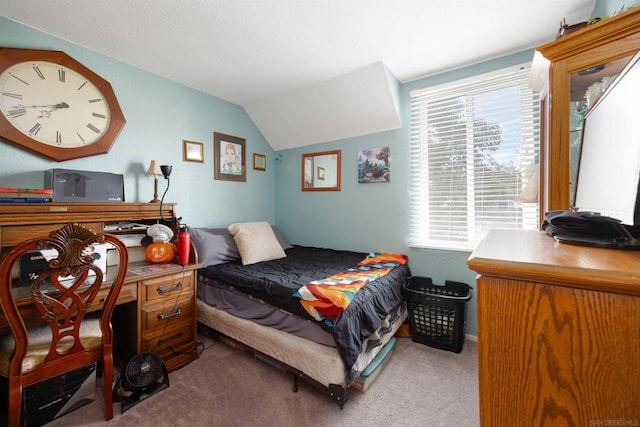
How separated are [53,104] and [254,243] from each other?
189 centimetres

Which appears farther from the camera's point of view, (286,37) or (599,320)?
(286,37)

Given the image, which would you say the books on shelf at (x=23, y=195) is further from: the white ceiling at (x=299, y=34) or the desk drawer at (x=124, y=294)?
the white ceiling at (x=299, y=34)

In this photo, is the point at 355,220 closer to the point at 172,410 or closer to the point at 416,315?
the point at 416,315

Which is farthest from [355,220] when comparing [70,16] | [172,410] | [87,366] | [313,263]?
[70,16]

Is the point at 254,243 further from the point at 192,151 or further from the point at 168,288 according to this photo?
the point at 192,151

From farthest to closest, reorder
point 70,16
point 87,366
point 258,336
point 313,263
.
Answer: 1. point 313,263
2. point 258,336
3. point 70,16
4. point 87,366

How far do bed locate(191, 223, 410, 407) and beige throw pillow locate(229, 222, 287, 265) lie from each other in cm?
1

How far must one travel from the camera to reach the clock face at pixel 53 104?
5.66ft

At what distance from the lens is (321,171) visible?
10.7 feet

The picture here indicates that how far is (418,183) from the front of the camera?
2635mm

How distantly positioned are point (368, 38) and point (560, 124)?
1.43 meters

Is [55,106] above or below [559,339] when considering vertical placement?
above

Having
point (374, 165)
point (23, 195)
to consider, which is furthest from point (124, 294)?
point (374, 165)

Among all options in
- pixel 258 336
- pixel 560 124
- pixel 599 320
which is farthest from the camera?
pixel 258 336
